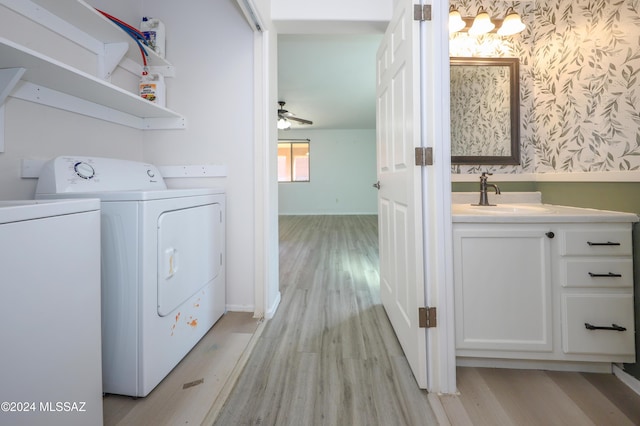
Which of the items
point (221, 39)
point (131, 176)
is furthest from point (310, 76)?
point (131, 176)

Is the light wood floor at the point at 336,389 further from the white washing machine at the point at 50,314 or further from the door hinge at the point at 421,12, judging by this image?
the door hinge at the point at 421,12

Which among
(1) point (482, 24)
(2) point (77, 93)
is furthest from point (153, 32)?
(1) point (482, 24)

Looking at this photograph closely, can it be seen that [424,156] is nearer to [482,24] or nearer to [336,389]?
[336,389]

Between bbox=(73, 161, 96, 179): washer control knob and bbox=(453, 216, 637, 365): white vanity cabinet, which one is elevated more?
bbox=(73, 161, 96, 179): washer control knob

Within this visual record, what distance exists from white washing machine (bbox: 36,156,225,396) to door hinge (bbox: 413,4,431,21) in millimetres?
1298

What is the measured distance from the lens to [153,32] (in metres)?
1.82

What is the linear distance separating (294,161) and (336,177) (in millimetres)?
1311

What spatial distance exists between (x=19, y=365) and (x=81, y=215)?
0.40 m

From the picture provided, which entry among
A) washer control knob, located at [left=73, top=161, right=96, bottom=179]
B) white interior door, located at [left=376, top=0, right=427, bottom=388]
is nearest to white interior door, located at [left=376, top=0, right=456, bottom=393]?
white interior door, located at [left=376, top=0, right=427, bottom=388]

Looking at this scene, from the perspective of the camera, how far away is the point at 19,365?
0.67 m

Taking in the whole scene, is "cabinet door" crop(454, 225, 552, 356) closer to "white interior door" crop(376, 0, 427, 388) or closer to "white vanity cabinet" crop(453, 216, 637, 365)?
"white vanity cabinet" crop(453, 216, 637, 365)

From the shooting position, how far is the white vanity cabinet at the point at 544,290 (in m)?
1.25

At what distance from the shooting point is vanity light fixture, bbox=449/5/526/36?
5.71 feet

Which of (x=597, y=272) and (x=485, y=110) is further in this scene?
(x=485, y=110)
